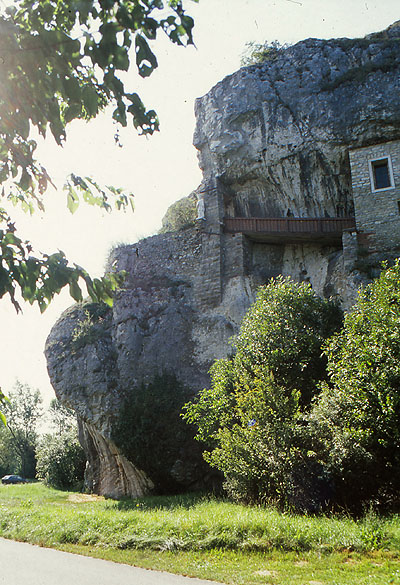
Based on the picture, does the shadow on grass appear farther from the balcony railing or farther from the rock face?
the balcony railing

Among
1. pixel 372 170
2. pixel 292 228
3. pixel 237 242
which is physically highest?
pixel 372 170

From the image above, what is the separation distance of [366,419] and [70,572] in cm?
593

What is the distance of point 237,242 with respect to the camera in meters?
19.5

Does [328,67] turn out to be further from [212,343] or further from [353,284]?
[212,343]

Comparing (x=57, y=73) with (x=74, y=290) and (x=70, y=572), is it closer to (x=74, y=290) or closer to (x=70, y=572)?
(x=74, y=290)

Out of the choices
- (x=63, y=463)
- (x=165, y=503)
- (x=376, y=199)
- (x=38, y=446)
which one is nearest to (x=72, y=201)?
(x=165, y=503)

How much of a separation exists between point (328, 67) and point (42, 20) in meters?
20.0

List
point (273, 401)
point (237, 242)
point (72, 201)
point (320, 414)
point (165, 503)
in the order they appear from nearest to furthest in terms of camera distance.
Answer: point (72, 201)
point (320, 414)
point (273, 401)
point (165, 503)
point (237, 242)

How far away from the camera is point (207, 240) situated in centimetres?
2008

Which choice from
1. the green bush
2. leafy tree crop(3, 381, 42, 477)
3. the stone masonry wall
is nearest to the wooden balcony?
the stone masonry wall

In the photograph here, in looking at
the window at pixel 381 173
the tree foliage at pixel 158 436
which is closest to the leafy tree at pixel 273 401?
the tree foliage at pixel 158 436

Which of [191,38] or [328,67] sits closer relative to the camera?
[191,38]

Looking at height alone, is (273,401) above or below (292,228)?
below

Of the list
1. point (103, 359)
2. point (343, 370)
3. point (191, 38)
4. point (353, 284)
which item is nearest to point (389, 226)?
point (353, 284)
